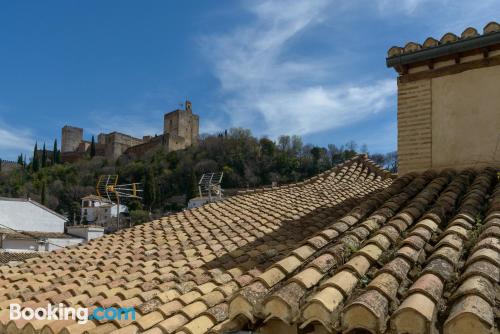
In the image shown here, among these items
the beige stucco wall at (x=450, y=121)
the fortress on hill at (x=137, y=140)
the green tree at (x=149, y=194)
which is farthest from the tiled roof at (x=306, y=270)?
the fortress on hill at (x=137, y=140)

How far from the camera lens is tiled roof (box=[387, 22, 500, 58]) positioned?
18.5 ft

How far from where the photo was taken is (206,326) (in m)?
3.63

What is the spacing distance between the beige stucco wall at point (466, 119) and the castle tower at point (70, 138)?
9483 cm

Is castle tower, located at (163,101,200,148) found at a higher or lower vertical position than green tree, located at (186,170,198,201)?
higher

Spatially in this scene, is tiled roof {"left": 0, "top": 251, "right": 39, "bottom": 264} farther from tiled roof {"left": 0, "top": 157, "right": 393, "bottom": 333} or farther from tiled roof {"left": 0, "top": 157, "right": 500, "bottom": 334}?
tiled roof {"left": 0, "top": 157, "right": 500, "bottom": 334}

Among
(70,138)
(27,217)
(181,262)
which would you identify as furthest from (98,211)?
(181,262)

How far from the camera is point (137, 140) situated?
309ft

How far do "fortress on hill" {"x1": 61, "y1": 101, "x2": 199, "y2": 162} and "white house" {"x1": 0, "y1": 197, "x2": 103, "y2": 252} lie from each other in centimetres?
4326

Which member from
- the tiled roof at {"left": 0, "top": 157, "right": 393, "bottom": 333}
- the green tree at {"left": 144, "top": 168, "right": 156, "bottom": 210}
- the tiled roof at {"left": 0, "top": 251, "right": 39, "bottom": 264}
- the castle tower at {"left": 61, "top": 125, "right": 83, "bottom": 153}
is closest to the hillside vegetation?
the green tree at {"left": 144, "top": 168, "right": 156, "bottom": 210}

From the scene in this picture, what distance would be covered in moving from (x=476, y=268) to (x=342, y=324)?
1.01m

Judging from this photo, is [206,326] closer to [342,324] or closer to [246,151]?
[342,324]

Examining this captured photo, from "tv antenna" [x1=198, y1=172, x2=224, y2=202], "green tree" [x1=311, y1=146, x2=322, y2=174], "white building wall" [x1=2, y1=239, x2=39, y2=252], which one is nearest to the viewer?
"tv antenna" [x1=198, y1=172, x2=224, y2=202]

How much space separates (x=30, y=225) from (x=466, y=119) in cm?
3522

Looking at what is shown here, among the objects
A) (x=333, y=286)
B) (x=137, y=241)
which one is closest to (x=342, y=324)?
(x=333, y=286)
